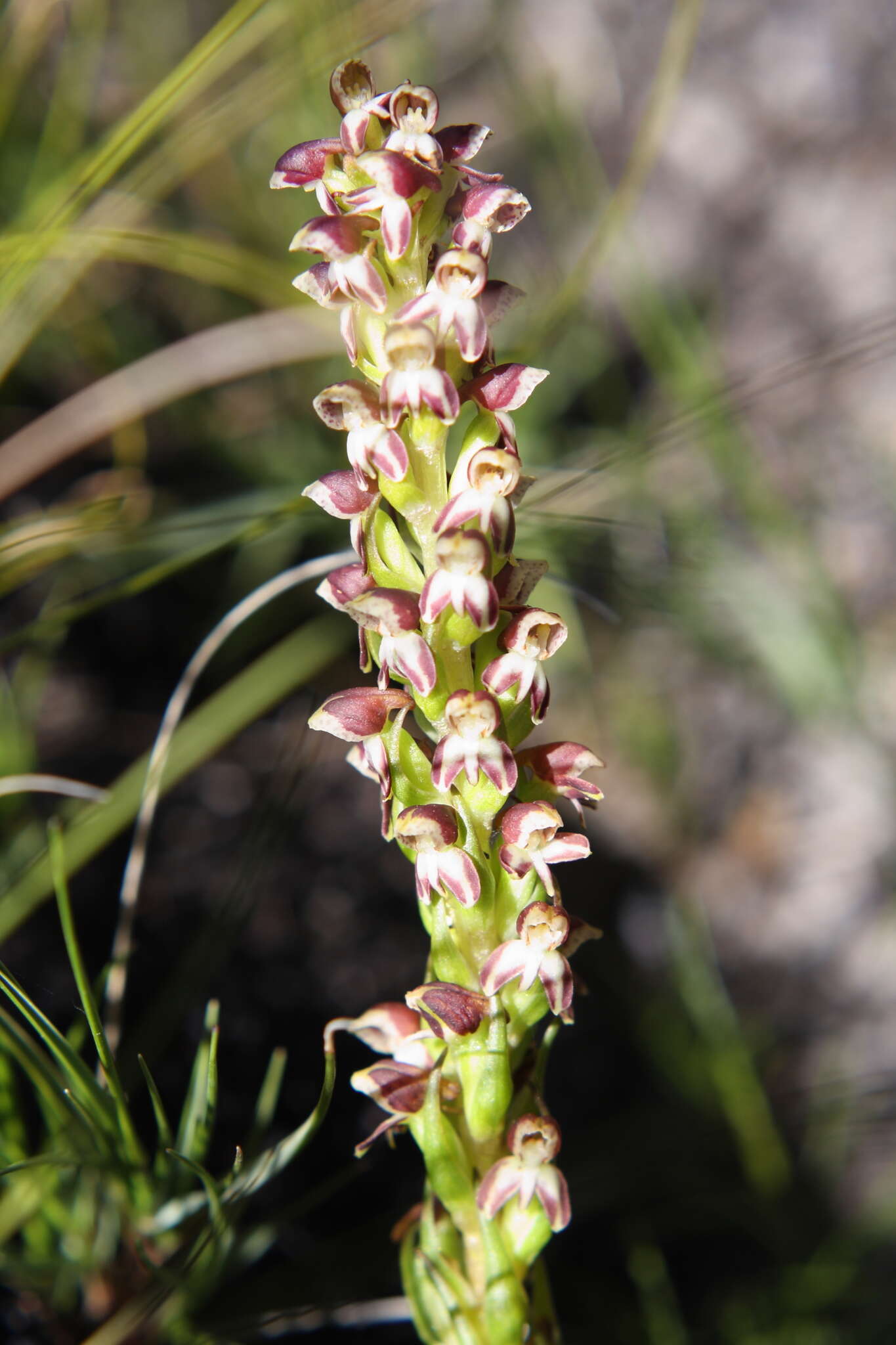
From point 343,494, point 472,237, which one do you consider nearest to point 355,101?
point 472,237

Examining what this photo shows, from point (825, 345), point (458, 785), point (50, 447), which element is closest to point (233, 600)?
point (50, 447)

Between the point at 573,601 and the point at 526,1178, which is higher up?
the point at 573,601

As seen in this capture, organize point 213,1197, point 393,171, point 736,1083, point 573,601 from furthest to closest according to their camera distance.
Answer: point 573,601 < point 736,1083 < point 213,1197 < point 393,171

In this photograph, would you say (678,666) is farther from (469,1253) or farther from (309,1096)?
(469,1253)

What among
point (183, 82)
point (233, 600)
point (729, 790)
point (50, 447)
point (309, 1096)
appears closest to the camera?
point (183, 82)

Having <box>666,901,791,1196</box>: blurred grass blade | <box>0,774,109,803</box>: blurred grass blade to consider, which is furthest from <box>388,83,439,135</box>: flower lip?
<box>666,901,791,1196</box>: blurred grass blade

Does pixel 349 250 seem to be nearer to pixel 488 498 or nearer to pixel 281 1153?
pixel 488 498

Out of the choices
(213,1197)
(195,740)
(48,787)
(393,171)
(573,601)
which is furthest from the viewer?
(573,601)
